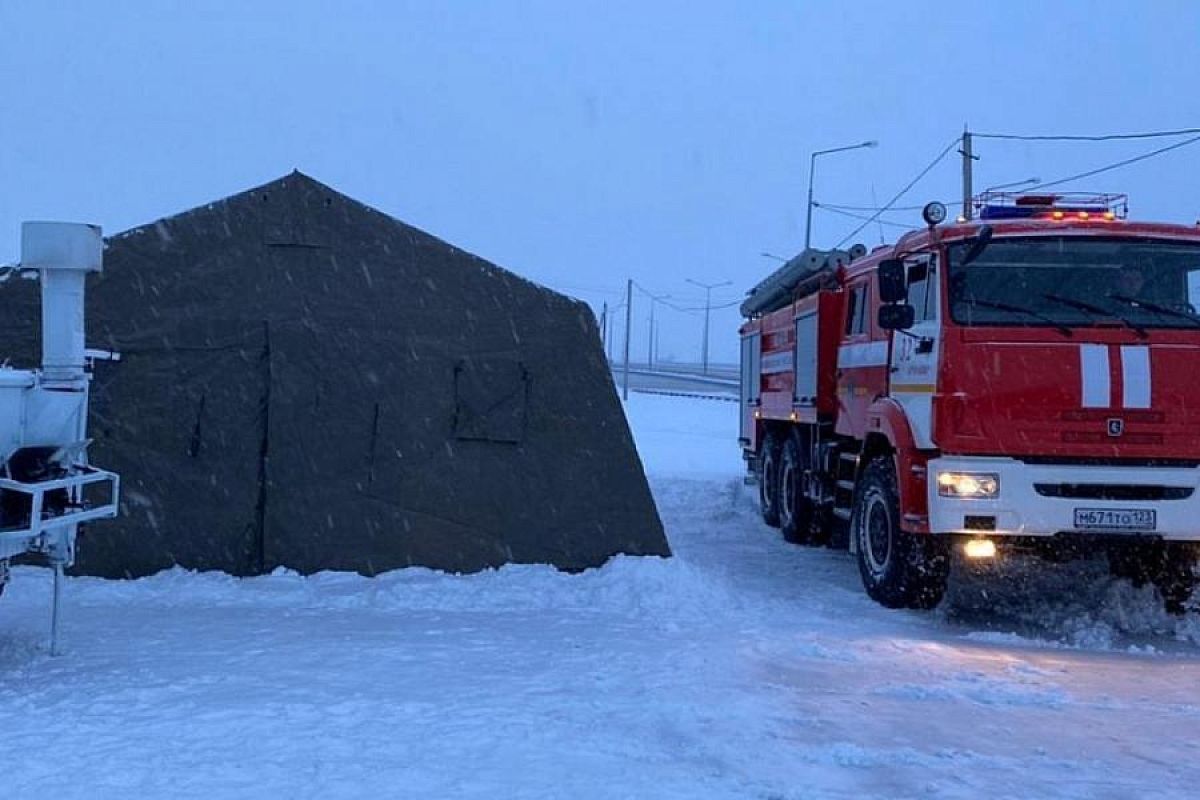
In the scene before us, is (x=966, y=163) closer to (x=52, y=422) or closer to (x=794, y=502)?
(x=794, y=502)

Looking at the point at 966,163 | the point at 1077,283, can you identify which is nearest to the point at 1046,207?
the point at 1077,283

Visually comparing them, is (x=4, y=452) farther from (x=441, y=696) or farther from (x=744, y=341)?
(x=744, y=341)

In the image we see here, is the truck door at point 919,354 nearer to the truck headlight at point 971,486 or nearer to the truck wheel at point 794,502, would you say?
the truck headlight at point 971,486

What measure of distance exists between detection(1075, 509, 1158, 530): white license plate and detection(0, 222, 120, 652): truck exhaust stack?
630cm

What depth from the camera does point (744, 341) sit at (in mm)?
17609

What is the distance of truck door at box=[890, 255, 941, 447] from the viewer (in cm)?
920

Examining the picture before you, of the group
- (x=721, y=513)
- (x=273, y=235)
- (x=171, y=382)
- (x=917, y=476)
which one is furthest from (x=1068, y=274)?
(x=721, y=513)

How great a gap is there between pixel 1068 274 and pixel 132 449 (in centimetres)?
729

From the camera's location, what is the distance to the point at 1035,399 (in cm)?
886

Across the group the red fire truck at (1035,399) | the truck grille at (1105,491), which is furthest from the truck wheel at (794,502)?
the truck grille at (1105,491)

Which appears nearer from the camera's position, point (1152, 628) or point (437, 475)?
point (1152, 628)

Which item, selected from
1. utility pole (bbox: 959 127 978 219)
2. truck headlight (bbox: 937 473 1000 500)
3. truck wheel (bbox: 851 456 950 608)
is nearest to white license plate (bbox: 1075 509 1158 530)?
truck headlight (bbox: 937 473 1000 500)

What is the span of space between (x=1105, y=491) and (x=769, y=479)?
6966mm

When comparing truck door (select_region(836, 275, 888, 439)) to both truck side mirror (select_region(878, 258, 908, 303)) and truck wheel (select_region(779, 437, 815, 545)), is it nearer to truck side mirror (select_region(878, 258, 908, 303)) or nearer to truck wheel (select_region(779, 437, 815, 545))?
truck side mirror (select_region(878, 258, 908, 303))
